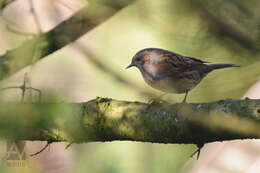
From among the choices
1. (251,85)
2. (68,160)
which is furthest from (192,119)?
(68,160)

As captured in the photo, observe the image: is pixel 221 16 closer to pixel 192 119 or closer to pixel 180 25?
pixel 180 25

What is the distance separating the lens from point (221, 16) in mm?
4465

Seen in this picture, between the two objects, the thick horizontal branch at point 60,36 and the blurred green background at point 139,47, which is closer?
the thick horizontal branch at point 60,36

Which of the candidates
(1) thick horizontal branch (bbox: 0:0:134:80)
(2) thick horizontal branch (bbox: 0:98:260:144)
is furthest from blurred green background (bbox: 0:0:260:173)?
(2) thick horizontal branch (bbox: 0:98:260:144)

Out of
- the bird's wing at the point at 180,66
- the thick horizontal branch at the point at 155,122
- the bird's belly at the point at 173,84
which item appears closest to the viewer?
the thick horizontal branch at the point at 155,122

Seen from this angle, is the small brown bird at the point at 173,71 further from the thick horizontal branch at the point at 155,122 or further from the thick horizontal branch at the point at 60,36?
the thick horizontal branch at the point at 155,122

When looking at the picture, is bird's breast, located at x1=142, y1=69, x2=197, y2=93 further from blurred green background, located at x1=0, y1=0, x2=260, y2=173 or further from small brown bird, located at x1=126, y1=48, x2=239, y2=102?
blurred green background, located at x1=0, y1=0, x2=260, y2=173

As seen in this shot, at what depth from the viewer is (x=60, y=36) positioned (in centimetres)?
413

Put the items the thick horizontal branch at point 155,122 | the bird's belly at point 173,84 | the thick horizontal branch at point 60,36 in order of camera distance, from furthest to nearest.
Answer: the bird's belly at point 173,84 < the thick horizontal branch at point 60,36 < the thick horizontal branch at point 155,122

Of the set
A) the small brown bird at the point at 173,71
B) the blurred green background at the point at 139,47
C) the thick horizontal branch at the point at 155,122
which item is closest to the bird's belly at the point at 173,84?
the small brown bird at the point at 173,71

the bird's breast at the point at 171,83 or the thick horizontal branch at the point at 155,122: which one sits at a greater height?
the thick horizontal branch at the point at 155,122

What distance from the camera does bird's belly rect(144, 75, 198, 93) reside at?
4137 millimetres

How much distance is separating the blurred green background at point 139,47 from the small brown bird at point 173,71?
0.15 m

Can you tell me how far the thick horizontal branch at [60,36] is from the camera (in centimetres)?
385
